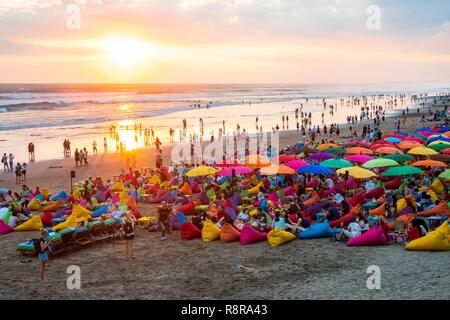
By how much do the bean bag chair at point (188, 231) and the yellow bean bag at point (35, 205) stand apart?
7042mm

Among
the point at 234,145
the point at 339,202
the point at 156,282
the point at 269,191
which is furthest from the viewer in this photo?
the point at 234,145

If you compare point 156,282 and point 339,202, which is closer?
point 156,282

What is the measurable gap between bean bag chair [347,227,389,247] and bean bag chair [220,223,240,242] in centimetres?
299

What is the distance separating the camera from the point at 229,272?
10.9 m

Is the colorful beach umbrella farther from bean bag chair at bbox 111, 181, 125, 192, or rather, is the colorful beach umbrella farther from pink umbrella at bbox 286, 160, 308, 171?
bean bag chair at bbox 111, 181, 125, 192

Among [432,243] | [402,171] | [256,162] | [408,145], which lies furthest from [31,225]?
[408,145]

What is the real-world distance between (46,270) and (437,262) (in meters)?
8.88

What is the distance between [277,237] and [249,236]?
74cm

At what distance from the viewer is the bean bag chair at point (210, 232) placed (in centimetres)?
1348

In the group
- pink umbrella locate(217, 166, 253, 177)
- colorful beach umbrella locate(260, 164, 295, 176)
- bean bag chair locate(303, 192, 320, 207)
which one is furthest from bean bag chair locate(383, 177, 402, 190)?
pink umbrella locate(217, 166, 253, 177)

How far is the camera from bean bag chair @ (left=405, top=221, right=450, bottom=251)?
11.5 m

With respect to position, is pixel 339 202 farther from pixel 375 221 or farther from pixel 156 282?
pixel 156 282

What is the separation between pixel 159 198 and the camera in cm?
1866
